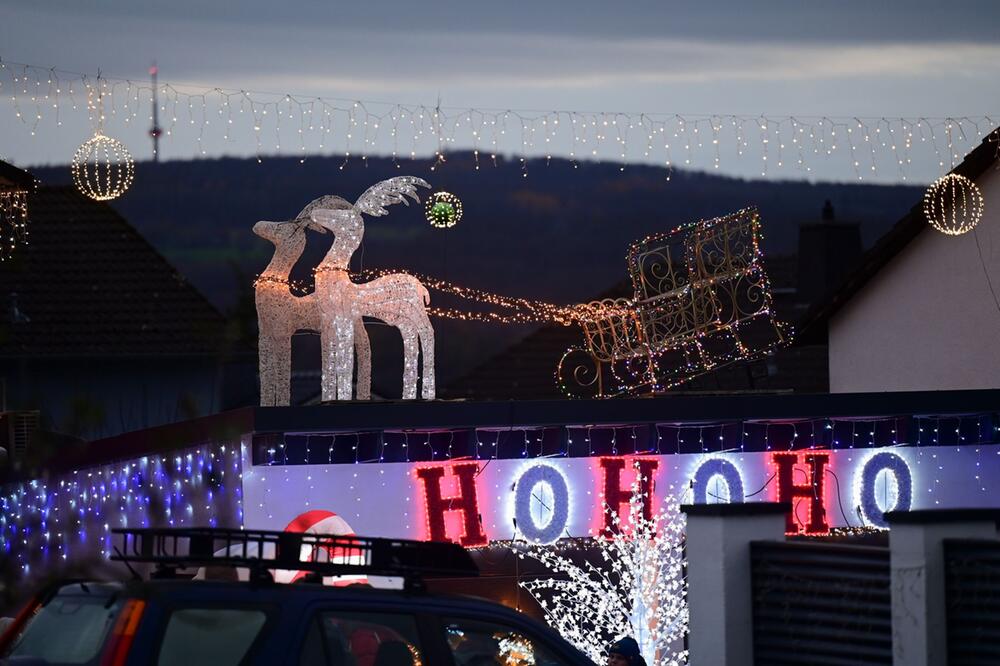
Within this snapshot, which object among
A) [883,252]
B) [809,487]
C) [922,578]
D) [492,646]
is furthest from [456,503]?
[883,252]

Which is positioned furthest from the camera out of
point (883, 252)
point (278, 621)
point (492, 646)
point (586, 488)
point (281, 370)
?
point (883, 252)

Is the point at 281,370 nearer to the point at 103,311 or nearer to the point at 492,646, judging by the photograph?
the point at 492,646

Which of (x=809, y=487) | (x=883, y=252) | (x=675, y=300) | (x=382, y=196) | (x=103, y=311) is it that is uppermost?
(x=883, y=252)

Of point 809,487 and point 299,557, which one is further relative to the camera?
point 809,487

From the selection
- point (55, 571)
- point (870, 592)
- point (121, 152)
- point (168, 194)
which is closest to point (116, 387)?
point (168, 194)

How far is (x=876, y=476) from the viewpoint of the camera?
1714 cm

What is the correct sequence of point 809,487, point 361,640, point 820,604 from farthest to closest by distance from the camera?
1. point 809,487
2. point 820,604
3. point 361,640

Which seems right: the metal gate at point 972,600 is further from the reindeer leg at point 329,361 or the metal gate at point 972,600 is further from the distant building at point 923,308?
the distant building at point 923,308

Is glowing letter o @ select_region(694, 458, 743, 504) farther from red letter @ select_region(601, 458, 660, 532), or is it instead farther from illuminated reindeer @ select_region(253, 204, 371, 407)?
illuminated reindeer @ select_region(253, 204, 371, 407)

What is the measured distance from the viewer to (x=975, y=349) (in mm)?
23422

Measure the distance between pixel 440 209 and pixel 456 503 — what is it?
139 inches

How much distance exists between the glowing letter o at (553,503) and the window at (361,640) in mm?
8969

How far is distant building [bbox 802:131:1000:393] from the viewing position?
76.1ft

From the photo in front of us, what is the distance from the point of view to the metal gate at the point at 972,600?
883 cm
